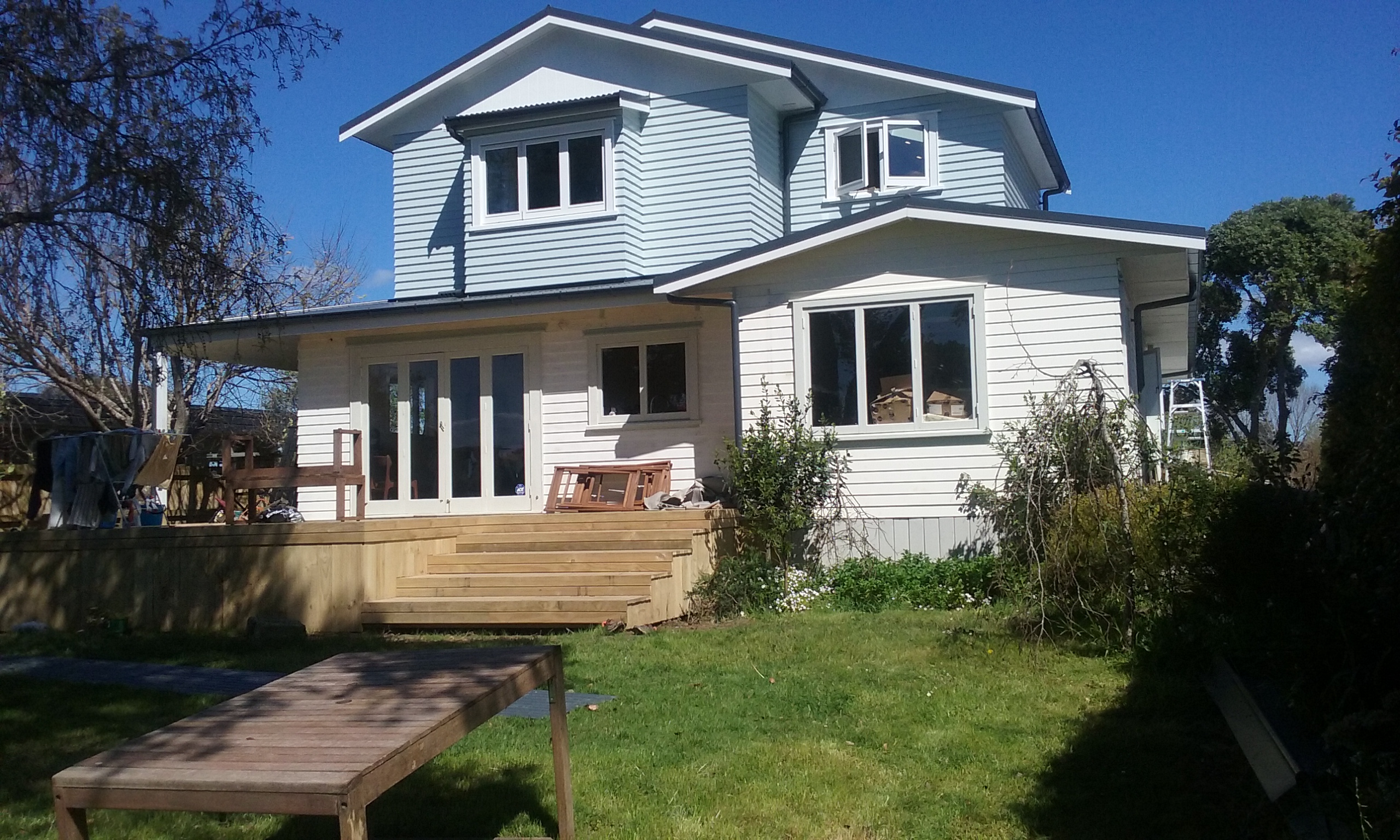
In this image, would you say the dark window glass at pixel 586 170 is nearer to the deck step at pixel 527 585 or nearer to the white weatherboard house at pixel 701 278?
the white weatherboard house at pixel 701 278

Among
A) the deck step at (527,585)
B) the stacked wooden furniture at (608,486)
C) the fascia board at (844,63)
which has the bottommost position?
the deck step at (527,585)

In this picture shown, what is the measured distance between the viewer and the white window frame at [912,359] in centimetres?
1195

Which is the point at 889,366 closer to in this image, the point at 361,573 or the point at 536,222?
the point at 361,573

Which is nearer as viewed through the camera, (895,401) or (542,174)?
(895,401)

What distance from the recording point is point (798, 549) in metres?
12.4

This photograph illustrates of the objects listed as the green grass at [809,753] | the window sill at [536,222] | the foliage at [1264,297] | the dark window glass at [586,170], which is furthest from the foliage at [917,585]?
the foliage at [1264,297]

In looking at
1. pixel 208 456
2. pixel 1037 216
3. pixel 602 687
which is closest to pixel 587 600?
pixel 602 687

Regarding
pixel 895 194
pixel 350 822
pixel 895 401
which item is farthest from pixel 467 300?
pixel 350 822

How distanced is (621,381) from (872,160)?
17.2 feet

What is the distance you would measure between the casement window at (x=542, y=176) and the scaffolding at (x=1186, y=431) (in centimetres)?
773

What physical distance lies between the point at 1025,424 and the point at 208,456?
17617mm

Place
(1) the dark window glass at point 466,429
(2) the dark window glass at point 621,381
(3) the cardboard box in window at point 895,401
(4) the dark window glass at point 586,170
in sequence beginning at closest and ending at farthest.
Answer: (3) the cardboard box in window at point 895,401 → (2) the dark window glass at point 621,381 → (1) the dark window glass at point 466,429 → (4) the dark window glass at point 586,170

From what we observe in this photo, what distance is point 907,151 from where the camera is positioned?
16.5 m

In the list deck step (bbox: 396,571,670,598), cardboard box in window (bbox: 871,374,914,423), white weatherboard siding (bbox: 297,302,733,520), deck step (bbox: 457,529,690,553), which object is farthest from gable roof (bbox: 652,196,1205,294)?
deck step (bbox: 396,571,670,598)
